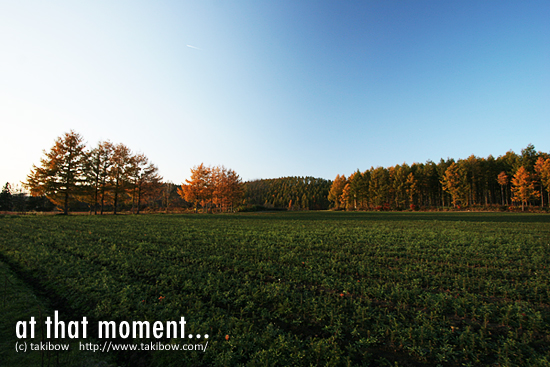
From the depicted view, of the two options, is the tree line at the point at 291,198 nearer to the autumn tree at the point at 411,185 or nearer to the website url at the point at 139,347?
the autumn tree at the point at 411,185

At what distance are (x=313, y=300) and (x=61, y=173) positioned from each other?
44.7 metres

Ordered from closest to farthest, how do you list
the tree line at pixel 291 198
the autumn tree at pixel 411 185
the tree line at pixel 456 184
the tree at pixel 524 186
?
the tree at pixel 524 186 → the tree line at pixel 456 184 → the autumn tree at pixel 411 185 → the tree line at pixel 291 198

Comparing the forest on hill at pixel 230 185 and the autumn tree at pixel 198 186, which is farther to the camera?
the autumn tree at pixel 198 186

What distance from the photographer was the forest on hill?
35375 mm

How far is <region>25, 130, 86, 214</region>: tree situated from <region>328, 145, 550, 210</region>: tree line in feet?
246

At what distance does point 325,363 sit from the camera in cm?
389

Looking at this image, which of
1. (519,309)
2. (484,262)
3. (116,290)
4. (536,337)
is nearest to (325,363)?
(536,337)

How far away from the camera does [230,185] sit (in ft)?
192

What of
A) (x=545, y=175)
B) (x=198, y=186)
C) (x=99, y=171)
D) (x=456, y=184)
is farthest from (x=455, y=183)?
(x=99, y=171)

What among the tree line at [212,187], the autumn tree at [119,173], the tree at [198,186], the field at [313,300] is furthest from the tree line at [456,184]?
the autumn tree at [119,173]

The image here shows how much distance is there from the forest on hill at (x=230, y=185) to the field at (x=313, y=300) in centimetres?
3109

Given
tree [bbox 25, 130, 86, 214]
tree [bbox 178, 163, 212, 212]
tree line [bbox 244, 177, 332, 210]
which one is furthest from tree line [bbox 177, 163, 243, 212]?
tree line [bbox 244, 177, 332, 210]

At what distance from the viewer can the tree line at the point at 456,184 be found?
52.7 metres

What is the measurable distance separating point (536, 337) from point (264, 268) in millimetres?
7331
